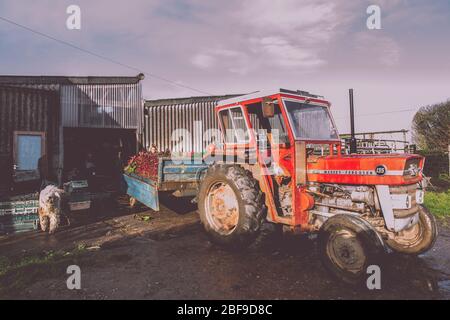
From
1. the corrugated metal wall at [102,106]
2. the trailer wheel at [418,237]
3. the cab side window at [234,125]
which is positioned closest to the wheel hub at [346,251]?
the trailer wheel at [418,237]

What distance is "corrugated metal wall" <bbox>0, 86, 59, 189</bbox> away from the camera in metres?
10.1

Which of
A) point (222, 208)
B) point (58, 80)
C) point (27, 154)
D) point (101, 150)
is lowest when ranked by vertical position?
point (222, 208)

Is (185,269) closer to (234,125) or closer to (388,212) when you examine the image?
(234,125)

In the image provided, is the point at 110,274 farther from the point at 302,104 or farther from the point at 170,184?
the point at 302,104

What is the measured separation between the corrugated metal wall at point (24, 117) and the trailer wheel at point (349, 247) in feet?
35.6

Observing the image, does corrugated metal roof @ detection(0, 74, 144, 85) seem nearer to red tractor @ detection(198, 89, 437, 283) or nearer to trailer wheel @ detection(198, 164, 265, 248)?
red tractor @ detection(198, 89, 437, 283)

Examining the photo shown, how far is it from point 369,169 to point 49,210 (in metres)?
6.21

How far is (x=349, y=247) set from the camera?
345 centimetres

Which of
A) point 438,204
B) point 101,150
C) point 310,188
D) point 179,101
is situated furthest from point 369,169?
point 101,150

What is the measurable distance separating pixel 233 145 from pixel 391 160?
252 centimetres

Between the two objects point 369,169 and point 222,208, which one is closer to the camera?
point 369,169

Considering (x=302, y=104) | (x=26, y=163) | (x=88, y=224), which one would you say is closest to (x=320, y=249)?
(x=302, y=104)

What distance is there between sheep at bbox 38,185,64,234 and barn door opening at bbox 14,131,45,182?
16.6 feet

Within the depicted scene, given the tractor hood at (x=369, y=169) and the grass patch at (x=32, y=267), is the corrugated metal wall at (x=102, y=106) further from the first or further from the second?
the tractor hood at (x=369, y=169)
